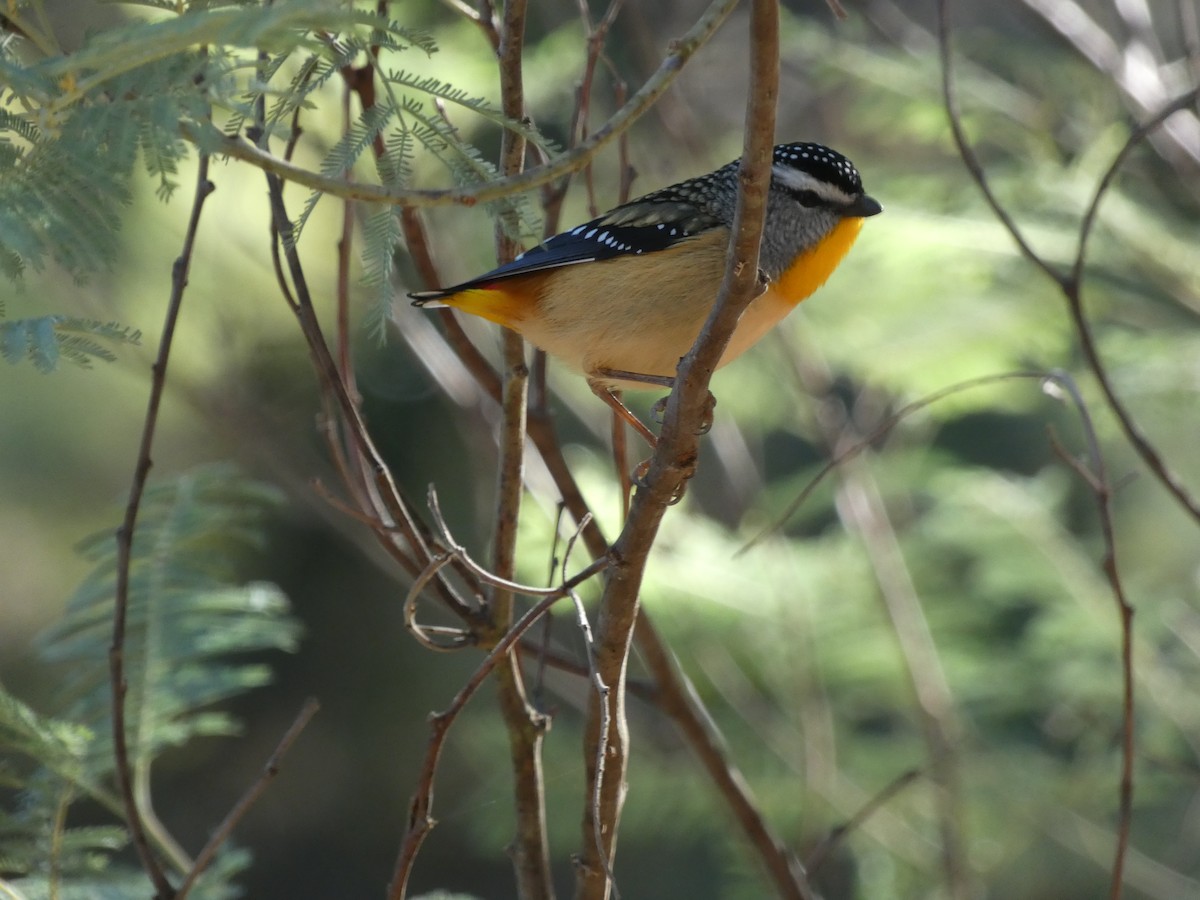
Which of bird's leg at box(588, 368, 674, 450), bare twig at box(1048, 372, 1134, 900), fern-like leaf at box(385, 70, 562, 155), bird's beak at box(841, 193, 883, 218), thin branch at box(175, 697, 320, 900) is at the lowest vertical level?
thin branch at box(175, 697, 320, 900)

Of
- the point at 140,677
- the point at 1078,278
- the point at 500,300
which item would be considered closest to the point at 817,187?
the point at 1078,278

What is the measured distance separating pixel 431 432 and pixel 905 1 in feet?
19.8

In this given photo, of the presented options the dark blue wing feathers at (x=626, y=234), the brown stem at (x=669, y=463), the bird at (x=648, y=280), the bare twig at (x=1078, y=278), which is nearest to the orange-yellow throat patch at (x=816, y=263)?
the bird at (x=648, y=280)

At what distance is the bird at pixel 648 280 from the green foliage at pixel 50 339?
1079 millimetres

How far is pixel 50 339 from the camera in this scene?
1956 millimetres

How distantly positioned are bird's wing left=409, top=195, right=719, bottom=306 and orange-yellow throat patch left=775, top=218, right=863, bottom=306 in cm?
28

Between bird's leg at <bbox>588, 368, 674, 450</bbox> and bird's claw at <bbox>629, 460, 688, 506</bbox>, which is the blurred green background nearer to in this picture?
bird's leg at <bbox>588, 368, 674, 450</bbox>

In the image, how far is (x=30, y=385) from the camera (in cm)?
968

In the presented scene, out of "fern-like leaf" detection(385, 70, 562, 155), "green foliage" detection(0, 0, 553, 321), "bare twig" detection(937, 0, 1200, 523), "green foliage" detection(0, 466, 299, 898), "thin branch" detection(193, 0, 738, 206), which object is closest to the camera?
"green foliage" detection(0, 0, 553, 321)

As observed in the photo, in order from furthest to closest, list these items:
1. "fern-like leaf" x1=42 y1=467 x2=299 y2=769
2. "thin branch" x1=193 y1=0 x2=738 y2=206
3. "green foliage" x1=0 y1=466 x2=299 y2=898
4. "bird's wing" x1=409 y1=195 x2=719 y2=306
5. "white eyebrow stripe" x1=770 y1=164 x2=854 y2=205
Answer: "white eyebrow stripe" x1=770 y1=164 x2=854 y2=205 < "bird's wing" x1=409 y1=195 x2=719 y2=306 < "fern-like leaf" x1=42 y1=467 x2=299 y2=769 < "green foliage" x1=0 y1=466 x2=299 y2=898 < "thin branch" x1=193 y1=0 x2=738 y2=206

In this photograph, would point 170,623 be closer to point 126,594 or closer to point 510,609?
point 126,594

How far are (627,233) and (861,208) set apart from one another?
0.75 metres

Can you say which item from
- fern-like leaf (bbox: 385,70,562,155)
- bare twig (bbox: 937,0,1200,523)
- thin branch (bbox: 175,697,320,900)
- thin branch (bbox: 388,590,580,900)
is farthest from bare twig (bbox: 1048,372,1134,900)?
thin branch (bbox: 175,697,320,900)

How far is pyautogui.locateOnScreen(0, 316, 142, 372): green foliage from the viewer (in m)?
1.92
